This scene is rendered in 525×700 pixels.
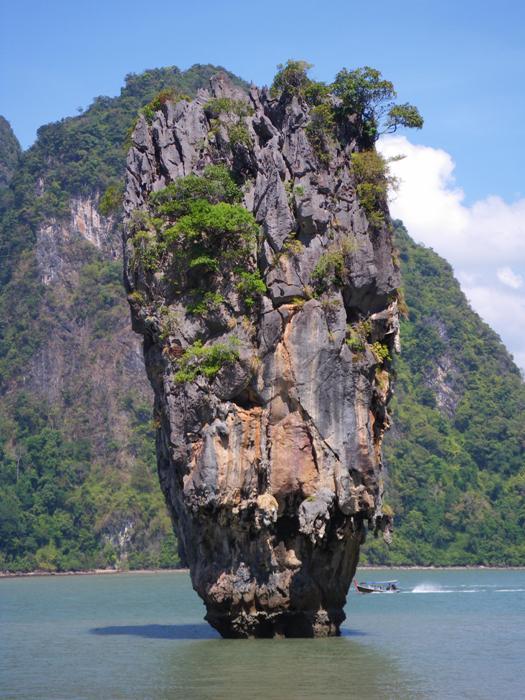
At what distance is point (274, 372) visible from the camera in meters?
22.8

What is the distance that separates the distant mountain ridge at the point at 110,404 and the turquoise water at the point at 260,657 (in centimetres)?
3941

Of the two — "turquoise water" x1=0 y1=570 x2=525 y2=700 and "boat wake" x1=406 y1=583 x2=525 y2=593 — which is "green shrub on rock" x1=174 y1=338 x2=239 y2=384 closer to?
"turquoise water" x1=0 y1=570 x2=525 y2=700

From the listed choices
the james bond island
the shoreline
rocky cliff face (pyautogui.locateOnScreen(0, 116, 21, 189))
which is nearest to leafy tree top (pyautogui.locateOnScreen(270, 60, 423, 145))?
the james bond island

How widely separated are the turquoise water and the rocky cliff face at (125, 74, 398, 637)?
1.43m

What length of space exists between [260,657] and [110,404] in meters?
67.5

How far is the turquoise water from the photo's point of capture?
1847 centimetres

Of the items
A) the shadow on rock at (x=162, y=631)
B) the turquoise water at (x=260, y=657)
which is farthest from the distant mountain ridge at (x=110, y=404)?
the shadow on rock at (x=162, y=631)

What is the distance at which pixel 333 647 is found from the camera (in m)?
22.6

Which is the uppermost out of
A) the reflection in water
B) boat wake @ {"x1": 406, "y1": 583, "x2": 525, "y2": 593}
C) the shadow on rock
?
boat wake @ {"x1": 406, "y1": 583, "x2": 525, "y2": 593}

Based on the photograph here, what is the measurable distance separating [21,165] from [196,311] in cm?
8429

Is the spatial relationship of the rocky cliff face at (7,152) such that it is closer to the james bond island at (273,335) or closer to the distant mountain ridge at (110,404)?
the distant mountain ridge at (110,404)

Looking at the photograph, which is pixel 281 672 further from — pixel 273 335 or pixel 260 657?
pixel 273 335

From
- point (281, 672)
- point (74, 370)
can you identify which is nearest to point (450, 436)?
point (74, 370)

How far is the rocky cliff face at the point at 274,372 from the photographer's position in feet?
74.2
